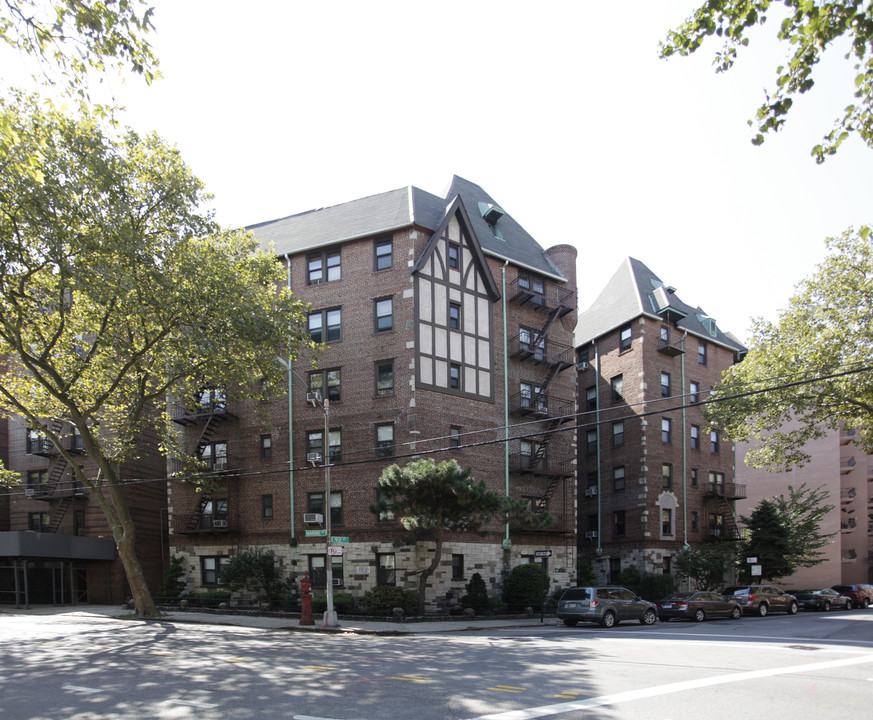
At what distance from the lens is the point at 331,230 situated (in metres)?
35.2

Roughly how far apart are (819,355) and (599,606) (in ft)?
42.8

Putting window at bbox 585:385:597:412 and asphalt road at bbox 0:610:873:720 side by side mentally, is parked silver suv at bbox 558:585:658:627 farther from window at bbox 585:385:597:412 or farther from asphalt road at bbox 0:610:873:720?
window at bbox 585:385:597:412

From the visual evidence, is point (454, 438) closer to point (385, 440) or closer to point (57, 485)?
point (385, 440)

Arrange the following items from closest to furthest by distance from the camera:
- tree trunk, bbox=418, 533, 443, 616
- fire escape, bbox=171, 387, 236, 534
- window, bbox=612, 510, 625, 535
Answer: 1. tree trunk, bbox=418, 533, 443, 616
2. fire escape, bbox=171, 387, 236, 534
3. window, bbox=612, 510, 625, 535

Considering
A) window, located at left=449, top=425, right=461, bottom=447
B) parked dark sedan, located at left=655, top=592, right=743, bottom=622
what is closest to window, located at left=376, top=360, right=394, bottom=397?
window, located at left=449, top=425, right=461, bottom=447

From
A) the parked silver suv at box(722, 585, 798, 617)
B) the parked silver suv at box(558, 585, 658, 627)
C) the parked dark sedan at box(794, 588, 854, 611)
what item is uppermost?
the parked silver suv at box(558, 585, 658, 627)

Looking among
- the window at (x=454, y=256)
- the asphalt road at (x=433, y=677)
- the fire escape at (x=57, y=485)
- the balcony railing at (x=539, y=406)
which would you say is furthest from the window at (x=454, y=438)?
the fire escape at (x=57, y=485)

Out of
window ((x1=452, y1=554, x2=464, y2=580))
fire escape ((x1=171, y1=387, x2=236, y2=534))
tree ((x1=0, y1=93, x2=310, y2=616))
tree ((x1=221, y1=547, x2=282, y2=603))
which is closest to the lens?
tree ((x1=0, y1=93, x2=310, y2=616))

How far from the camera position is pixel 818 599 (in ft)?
131

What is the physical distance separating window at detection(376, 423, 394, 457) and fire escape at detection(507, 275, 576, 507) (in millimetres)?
6445

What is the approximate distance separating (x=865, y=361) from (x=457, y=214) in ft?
57.6

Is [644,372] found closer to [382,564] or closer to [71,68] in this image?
[382,564]

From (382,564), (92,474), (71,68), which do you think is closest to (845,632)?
(382,564)

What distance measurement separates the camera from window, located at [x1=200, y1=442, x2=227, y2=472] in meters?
35.3
